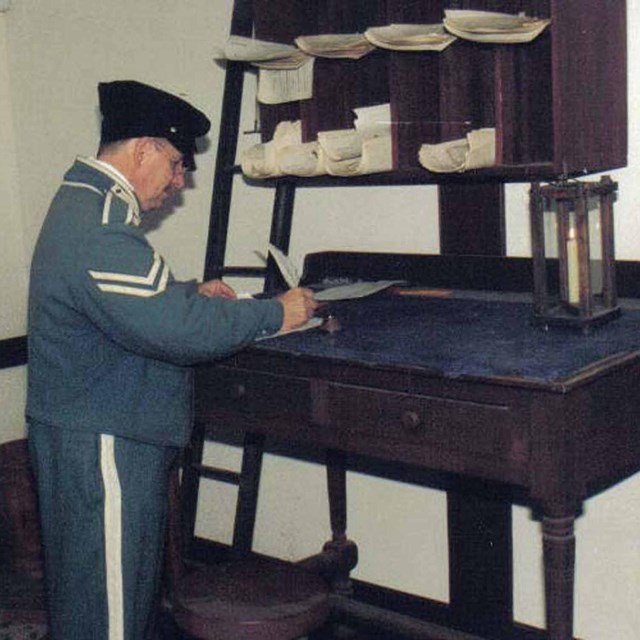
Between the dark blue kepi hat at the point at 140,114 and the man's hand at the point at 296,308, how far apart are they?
423mm

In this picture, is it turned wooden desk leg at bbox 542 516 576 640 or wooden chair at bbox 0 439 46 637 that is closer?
turned wooden desk leg at bbox 542 516 576 640

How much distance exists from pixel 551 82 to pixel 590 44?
0.42 feet

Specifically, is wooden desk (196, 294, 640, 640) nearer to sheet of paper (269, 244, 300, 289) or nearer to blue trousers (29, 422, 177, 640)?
sheet of paper (269, 244, 300, 289)

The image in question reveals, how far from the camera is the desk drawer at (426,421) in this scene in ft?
6.89

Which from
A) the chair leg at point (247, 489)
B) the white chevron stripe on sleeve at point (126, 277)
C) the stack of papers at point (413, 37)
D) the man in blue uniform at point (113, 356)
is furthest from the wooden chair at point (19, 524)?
the stack of papers at point (413, 37)

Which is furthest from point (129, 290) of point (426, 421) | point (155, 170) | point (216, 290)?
point (426, 421)

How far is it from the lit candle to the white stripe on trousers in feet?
3.36

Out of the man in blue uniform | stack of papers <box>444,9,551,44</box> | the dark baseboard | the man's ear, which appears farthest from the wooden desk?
the dark baseboard

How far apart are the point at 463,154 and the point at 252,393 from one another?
74 centimetres

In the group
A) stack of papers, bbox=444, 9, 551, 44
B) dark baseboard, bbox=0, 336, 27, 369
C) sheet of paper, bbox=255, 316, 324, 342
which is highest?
stack of papers, bbox=444, 9, 551, 44

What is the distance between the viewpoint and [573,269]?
2.45 m

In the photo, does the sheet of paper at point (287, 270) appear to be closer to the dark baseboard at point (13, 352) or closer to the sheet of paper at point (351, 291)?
the sheet of paper at point (351, 291)

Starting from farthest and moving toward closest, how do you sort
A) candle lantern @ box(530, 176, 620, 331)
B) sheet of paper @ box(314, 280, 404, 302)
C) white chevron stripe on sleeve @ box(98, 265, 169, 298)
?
sheet of paper @ box(314, 280, 404, 302) < candle lantern @ box(530, 176, 620, 331) < white chevron stripe on sleeve @ box(98, 265, 169, 298)

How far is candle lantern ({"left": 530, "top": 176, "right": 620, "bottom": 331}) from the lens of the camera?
95.0 inches
